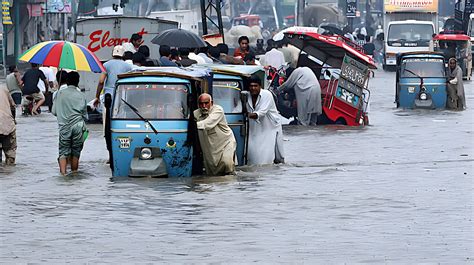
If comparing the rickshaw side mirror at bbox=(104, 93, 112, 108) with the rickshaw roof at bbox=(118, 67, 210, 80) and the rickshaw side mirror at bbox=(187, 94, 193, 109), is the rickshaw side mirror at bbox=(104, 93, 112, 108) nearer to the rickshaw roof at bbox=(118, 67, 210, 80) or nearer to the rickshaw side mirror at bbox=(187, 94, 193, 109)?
the rickshaw roof at bbox=(118, 67, 210, 80)

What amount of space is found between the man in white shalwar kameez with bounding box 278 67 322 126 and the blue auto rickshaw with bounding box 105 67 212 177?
8.95m

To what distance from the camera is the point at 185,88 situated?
54.7 feet

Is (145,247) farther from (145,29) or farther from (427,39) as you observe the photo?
(427,39)

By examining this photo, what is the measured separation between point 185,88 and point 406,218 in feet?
14.5

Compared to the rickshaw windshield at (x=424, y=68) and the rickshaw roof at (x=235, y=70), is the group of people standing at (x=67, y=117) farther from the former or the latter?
the rickshaw windshield at (x=424, y=68)

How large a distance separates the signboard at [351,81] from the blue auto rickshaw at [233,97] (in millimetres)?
8420

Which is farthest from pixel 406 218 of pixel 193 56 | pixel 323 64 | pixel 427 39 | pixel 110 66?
pixel 427 39

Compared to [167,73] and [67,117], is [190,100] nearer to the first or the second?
[167,73]

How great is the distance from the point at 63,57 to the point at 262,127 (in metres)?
3.10

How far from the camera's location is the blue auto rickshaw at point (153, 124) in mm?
16344

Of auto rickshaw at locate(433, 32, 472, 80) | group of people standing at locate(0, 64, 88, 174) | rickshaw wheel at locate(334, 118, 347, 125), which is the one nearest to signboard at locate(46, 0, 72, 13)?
auto rickshaw at locate(433, 32, 472, 80)

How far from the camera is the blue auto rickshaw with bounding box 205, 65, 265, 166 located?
1775cm

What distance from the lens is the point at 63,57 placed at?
19188mm

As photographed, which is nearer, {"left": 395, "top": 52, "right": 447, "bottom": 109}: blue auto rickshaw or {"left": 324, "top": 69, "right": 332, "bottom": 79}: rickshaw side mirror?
{"left": 324, "top": 69, "right": 332, "bottom": 79}: rickshaw side mirror
